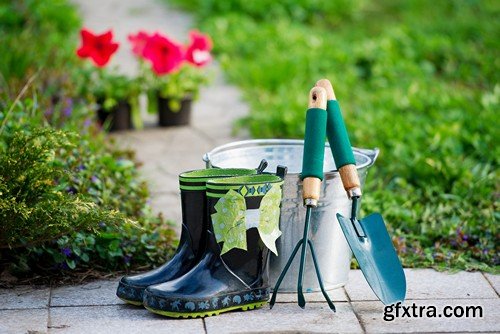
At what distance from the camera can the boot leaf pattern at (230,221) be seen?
121 inches

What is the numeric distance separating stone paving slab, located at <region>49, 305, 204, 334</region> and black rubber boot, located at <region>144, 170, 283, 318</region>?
4 cm

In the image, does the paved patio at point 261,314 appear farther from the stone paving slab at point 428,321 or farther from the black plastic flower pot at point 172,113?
the black plastic flower pot at point 172,113

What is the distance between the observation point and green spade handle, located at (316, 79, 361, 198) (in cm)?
Answer: 320

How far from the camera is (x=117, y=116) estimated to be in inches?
225

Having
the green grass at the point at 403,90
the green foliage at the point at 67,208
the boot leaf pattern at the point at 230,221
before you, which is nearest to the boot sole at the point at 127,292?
the green foliage at the point at 67,208

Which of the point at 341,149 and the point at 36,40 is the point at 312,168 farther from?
the point at 36,40

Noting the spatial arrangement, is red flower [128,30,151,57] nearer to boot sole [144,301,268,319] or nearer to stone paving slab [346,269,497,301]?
stone paving slab [346,269,497,301]

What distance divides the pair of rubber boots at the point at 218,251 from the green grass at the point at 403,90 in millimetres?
869

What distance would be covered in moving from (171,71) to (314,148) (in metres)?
2.64

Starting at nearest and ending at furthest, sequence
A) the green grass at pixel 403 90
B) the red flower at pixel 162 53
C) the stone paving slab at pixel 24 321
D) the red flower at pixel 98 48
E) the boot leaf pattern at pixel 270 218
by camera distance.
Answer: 1. the stone paving slab at pixel 24 321
2. the boot leaf pattern at pixel 270 218
3. the green grass at pixel 403 90
4. the red flower at pixel 98 48
5. the red flower at pixel 162 53

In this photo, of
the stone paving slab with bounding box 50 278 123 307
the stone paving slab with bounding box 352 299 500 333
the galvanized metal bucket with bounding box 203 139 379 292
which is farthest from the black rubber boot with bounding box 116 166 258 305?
the stone paving slab with bounding box 352 299 500 333

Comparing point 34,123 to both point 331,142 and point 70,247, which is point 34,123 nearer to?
point 70,247

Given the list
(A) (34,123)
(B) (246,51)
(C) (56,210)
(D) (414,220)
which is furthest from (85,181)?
(B) (246,51)

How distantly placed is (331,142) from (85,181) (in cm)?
126
